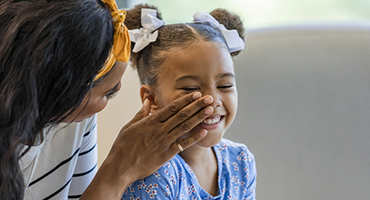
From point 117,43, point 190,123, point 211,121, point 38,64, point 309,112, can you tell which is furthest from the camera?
point 309,112

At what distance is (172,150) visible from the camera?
83 centimetres

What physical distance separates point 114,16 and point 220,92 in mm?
336

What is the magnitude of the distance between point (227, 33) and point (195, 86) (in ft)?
0.62

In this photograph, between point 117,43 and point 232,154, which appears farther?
point 232,154

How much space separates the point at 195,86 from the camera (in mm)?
873

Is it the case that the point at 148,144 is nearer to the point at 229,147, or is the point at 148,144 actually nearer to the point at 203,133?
the point at 203,133

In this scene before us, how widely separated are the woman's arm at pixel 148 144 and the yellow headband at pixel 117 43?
7.1 inches

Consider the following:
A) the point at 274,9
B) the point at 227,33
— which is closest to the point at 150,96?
the point at 227,33

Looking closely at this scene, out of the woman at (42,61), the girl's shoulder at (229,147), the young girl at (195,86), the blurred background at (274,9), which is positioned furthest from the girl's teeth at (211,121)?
the blurred background at (274,9)

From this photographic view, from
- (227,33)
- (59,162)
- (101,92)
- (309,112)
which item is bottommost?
(59,162)

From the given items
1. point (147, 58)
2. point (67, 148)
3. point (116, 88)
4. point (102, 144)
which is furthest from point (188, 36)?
point (102, 144)

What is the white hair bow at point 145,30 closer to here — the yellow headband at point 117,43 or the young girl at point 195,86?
the young girl at point 195,86

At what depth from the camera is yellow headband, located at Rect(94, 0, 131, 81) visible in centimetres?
65

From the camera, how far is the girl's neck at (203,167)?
100 cm
